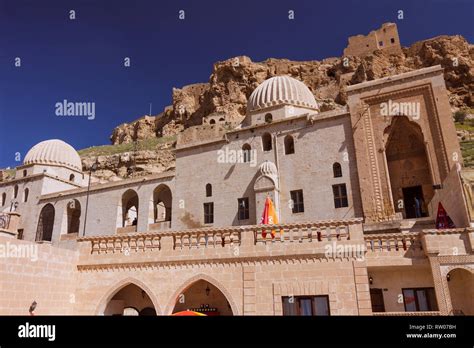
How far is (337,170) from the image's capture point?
21516 mm

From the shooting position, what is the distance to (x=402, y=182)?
21.5 metres

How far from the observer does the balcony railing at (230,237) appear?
1080cm

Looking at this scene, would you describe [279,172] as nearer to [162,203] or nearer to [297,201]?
[297,201]

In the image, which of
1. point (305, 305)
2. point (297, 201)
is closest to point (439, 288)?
point (305, 305)

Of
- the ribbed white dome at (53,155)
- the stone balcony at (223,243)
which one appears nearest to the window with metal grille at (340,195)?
the stone balcony at (223,243)

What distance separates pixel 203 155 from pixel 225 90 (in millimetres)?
32930

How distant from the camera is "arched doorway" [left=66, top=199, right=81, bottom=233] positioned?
98.0ft

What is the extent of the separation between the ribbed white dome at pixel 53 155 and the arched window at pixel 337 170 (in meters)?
24.2

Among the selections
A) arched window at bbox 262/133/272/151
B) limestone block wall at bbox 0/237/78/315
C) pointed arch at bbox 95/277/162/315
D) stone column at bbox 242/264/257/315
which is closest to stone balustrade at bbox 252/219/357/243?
stone column at bbox 242/264/257/315

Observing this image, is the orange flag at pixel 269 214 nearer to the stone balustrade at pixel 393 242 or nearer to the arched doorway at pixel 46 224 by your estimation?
the stone balustrade at pixel 393 242

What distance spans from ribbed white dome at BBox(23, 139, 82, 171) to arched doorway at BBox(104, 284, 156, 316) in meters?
24.8

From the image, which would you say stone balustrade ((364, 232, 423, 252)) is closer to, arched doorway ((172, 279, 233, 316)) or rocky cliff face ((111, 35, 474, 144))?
arched doorway ((172, 279, 233, 316))
